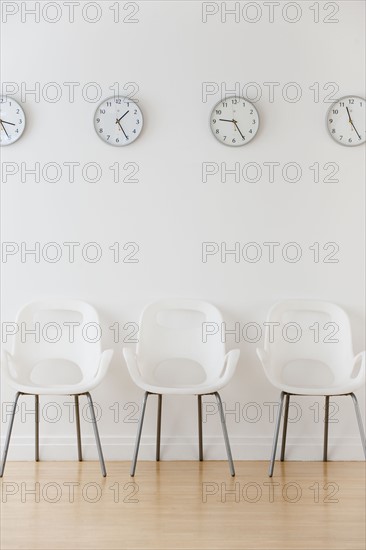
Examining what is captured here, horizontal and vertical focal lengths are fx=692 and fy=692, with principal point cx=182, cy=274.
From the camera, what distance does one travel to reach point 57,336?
3.90 meters

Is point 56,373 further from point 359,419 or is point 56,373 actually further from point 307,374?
point 359,419

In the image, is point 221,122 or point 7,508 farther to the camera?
point 221,122

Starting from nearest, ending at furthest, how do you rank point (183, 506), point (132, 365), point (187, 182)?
point (183, 506) → point (132, 365) → point (187, 182)

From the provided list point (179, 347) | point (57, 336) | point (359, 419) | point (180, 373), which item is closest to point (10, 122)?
point (57, 336)

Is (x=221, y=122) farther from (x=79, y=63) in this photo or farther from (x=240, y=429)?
Answer: (x=240, y=429)

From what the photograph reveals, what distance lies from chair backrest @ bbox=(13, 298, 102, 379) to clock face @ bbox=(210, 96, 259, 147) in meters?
1.25

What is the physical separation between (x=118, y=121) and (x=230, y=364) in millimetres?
1513

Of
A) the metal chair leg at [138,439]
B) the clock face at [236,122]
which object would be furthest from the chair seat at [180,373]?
the clock face at [236,122]

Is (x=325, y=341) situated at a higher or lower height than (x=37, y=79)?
lower

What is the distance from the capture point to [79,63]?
397 cm

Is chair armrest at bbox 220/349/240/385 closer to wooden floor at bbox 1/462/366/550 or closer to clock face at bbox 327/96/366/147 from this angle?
wooden floor at bbox 1/462/366/550

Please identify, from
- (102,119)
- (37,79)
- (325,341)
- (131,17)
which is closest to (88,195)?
(102,119)

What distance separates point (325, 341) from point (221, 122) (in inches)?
54.4

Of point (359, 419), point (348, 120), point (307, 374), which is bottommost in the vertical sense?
point (359, 419)
